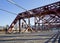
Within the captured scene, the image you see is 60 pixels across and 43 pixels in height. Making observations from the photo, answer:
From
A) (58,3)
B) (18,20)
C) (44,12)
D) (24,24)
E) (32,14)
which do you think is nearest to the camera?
→ (58,3)

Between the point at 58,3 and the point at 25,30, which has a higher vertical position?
the point at 58,3

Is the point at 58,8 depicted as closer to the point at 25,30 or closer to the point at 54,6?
the point at 54,6

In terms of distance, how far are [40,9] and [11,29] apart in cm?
1418

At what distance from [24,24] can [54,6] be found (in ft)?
58.2

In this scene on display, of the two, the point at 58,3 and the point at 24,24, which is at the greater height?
the point at 58,3

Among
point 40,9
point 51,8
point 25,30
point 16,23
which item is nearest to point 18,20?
point 16,23

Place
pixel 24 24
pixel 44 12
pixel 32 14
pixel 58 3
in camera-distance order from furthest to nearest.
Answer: pixel 24 24 < pixel 32 14 < pixel 44 12 < pixel 58 3

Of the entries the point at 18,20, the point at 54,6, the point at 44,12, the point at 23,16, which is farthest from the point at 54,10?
the point at 18,20

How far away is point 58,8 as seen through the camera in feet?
135

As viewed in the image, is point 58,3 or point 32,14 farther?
point 32,14

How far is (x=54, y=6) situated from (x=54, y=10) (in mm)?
1024

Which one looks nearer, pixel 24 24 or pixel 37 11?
pixel 37 11

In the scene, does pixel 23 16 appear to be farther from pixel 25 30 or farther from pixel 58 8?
pixel 58 8

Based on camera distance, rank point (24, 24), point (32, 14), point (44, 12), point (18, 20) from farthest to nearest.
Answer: point (24, 24) < point (18, 20) < point (32, 14) < point (44, 12)
